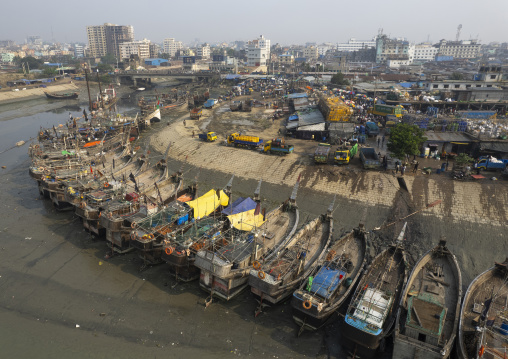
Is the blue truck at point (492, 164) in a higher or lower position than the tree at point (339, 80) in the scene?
lower

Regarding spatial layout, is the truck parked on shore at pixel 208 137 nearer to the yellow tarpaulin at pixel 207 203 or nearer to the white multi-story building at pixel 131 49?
the yellow tarpaulin at pixel 207 203

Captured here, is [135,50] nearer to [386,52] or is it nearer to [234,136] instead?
[386,52]

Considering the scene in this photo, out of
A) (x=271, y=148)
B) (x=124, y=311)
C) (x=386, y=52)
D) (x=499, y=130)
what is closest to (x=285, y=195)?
(x=271, y=148)

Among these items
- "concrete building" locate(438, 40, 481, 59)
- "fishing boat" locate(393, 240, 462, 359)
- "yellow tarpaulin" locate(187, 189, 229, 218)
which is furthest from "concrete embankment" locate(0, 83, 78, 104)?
"concrete building" locate(438, 40, 481, 59)

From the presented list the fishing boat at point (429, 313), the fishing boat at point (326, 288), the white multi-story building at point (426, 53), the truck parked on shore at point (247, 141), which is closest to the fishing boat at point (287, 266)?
the fishing boat at point (326, 288)

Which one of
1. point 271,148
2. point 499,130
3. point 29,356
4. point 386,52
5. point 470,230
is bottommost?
point 29,356

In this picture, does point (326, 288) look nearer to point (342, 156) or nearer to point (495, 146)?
point (342, 156)
